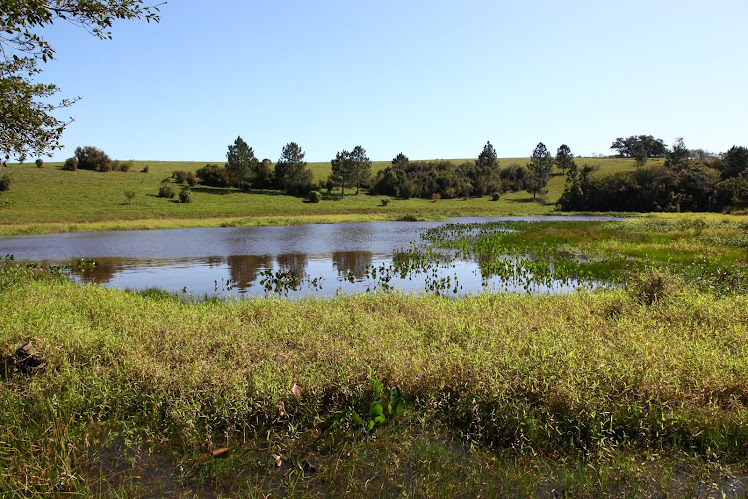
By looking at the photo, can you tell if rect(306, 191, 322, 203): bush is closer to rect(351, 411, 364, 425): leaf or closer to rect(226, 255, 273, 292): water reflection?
rect(226, 255, 273, 292): water reflection

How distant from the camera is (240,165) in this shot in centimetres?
8488

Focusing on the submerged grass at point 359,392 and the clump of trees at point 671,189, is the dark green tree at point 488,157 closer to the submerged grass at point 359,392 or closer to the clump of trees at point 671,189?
the clump of trees at point 671,189

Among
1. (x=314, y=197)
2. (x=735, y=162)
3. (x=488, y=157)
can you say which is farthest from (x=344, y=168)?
(x=735, y=162)

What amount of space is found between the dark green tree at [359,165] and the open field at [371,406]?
8513 centimetres

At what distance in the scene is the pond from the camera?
14.8 m

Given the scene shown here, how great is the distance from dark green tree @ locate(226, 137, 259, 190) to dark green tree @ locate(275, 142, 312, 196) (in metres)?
5.57

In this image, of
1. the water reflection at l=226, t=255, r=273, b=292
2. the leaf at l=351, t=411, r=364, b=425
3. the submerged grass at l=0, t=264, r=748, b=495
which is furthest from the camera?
the water reflection at l=226, t=255, r=273, b=292

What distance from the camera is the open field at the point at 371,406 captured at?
4.13 meters

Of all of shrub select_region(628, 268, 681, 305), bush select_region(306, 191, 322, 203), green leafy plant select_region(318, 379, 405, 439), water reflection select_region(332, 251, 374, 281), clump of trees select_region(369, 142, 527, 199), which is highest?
clump of trees select_region(369, 142, 527, 199)

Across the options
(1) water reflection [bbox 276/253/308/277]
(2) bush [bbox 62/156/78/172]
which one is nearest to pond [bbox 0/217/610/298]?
(1) water reflection [bbox 276/253/308/277]

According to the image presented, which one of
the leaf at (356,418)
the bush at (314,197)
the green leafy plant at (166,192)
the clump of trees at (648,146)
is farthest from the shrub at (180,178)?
the clump of trees at (648,146)

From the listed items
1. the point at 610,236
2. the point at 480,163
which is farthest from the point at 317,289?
the point at 480,163

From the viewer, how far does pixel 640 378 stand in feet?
17.5

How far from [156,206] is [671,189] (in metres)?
→ 78.4
